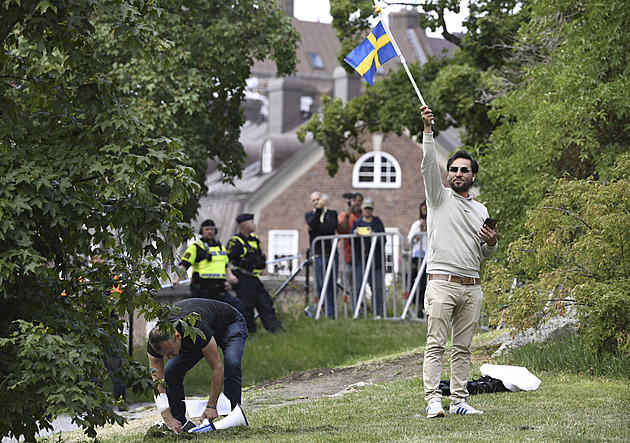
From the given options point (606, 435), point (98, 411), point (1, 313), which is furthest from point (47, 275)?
point (606, 435)

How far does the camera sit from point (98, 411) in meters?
7.03

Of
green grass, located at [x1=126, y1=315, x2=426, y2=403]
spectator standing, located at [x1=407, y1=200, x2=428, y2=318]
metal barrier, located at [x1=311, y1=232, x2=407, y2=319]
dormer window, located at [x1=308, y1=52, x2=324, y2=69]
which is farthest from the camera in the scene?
dormer window, located at [x1=308, y1=52, x2=324, y2=69]

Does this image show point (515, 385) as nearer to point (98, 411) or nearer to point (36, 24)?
point (98, 411)

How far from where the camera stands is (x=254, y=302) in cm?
1809

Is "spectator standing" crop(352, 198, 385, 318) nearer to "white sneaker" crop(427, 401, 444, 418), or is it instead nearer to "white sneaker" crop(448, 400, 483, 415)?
"white sneaker" crop(448, 400, 483, 415)

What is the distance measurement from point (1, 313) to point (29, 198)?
3.30 feet

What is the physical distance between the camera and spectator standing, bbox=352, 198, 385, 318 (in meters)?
18.8

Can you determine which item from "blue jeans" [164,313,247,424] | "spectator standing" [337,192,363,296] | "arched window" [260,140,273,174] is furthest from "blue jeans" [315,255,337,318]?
"arched window" [260,140,273,174]

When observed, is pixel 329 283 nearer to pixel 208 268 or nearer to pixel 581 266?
pixel 208 268

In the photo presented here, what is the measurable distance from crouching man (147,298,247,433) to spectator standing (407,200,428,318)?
937cm

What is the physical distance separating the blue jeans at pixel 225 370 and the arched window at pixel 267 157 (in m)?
36.7

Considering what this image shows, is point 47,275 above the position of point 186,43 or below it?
below

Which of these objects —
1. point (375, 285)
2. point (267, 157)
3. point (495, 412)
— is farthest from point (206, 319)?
point (267, 157)

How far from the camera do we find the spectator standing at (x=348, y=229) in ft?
63.2
